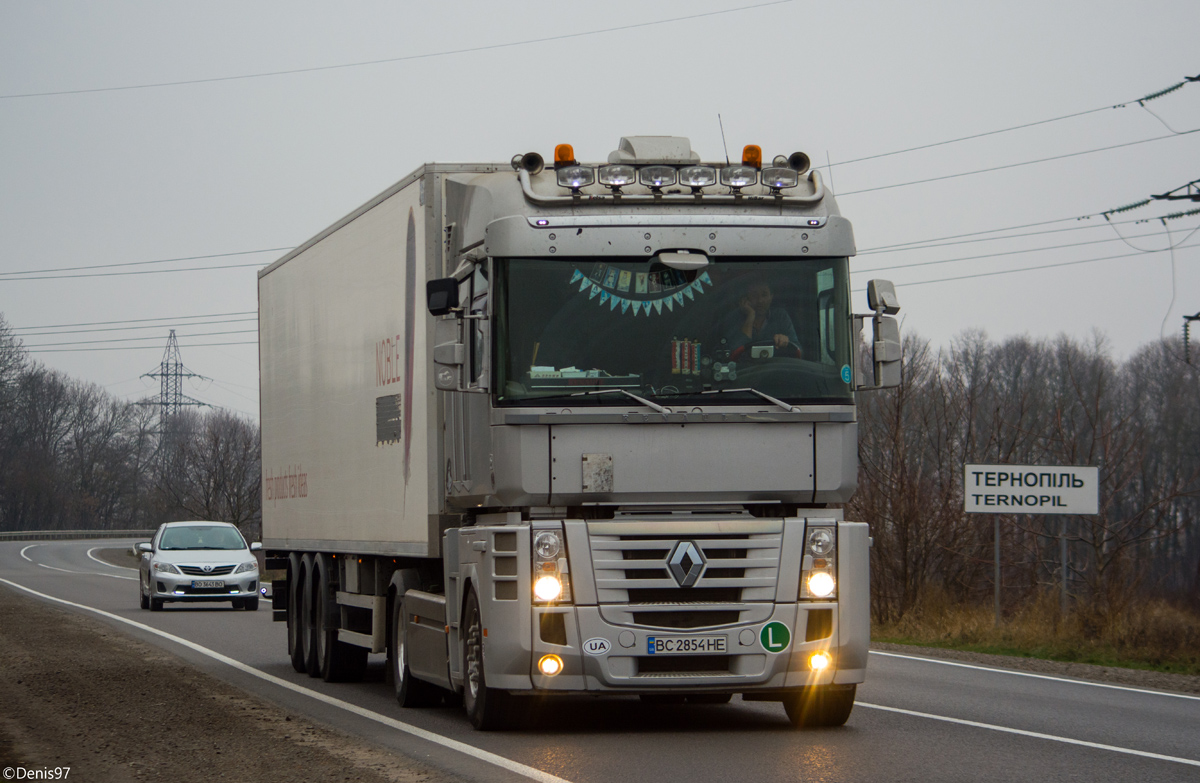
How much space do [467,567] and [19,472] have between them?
9696cm

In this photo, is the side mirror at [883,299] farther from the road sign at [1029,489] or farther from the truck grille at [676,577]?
the road sign at [1029,489]

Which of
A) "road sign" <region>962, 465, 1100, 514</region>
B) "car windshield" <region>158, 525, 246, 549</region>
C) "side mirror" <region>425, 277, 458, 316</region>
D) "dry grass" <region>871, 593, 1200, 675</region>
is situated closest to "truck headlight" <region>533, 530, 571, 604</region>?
"side mirror" <region>425, 277, 458, 316</region>

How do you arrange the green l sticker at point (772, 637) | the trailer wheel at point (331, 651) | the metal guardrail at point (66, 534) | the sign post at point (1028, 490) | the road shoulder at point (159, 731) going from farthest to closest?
the metal guardrail at point (66, 534) → the sign post at point (1028, 490) → the trailer wheel at point (331, 651) → the green l sticker at point (772, 637) → the road shoulder at point (159, 731)

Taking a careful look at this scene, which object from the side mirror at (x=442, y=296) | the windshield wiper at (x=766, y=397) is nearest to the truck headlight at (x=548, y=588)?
the windshield wiper at (x=766, y=397)

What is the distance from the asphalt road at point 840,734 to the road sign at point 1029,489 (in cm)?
425

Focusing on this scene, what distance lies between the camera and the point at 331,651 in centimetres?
1562

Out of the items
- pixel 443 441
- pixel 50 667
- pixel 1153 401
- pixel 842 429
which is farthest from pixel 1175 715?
pixel 1153 401

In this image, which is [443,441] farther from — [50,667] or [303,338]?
[50,667]

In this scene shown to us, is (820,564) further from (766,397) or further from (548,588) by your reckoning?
(548,588)

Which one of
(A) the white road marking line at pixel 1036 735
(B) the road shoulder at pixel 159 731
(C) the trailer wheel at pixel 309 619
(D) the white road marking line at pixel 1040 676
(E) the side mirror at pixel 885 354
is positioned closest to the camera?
(B) the road shoulder at pixel 159 731

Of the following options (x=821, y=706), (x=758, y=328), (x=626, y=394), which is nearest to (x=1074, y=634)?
(x=821, y=706)

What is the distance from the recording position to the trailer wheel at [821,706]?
1096 cm

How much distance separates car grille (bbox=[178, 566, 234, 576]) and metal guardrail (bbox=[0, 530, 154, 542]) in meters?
67.4

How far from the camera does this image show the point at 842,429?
34.6 feet
